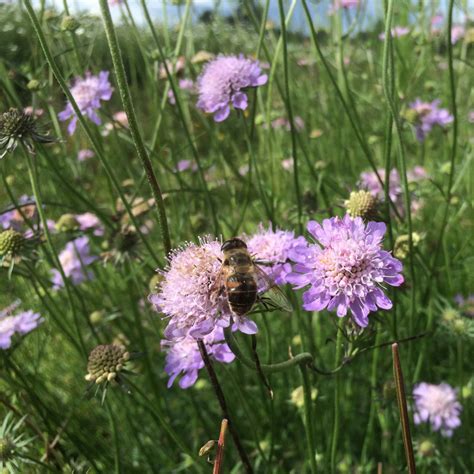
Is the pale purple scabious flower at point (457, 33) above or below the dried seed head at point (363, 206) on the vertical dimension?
below

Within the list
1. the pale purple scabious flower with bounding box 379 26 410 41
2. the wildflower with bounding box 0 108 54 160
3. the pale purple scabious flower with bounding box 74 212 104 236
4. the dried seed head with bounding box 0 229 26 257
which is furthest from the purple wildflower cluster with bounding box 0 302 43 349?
the pale purple scabious flower with bounding box 379 26 410 41

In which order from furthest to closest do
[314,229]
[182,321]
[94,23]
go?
[94,23] → [314,229] → [182,321]

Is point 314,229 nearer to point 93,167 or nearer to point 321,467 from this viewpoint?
point 321,467

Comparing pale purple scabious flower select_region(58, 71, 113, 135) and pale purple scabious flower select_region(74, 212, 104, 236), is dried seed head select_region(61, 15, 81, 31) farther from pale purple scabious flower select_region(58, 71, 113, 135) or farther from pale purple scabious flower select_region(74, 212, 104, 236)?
pale purple scabious flower select_region(74, 212, 104, 236)

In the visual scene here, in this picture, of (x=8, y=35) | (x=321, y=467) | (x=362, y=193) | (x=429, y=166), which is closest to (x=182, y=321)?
(x=362, y=193)

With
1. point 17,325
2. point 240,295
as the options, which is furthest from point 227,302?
point 17,325

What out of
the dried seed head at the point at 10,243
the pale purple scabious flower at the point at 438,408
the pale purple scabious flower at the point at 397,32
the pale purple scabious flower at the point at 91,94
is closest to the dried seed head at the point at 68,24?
the pale purple scabious flower at the point at 91,94

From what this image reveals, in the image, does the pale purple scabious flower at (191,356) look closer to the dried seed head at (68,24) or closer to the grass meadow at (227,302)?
the grass meadow at (227,302)
